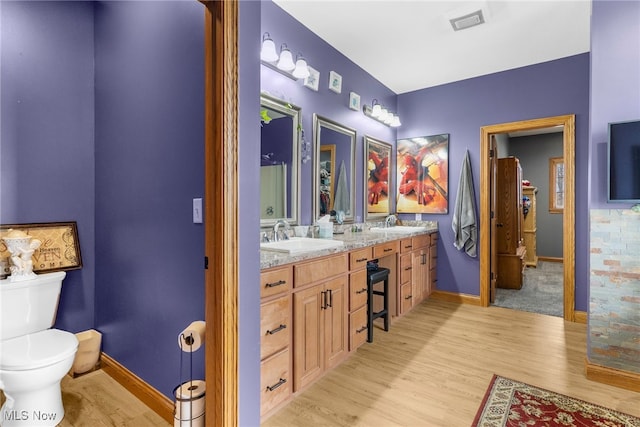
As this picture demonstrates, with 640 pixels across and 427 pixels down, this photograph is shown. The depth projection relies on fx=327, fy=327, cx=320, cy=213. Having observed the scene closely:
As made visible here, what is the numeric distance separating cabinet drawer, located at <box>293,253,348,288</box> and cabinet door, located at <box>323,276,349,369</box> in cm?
7

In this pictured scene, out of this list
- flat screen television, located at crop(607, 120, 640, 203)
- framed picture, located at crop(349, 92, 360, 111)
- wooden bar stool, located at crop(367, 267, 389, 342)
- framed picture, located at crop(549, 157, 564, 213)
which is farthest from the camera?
framed picture, located at crop(549, 157, 564, 213)

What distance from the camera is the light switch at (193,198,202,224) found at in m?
1.45

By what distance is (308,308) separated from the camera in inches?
75.4

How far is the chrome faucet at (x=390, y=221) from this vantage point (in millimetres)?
3957

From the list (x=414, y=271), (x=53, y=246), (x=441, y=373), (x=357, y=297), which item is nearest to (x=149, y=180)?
(x=53, y=246)

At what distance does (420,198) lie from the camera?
4105 mm

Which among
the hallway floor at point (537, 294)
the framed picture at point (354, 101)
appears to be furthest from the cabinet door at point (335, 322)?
the hallway floor at point (537, 294)

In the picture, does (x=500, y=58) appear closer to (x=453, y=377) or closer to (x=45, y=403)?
(x=453, y=377)

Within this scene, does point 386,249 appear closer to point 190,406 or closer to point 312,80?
point 312,80

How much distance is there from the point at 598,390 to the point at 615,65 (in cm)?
203

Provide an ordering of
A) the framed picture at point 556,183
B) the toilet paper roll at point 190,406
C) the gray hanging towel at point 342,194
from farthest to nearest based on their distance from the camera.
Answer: the framed picture at point 556,183 < the gray hanging towel at point 342,194 < the toilet paper roll at point 190,406

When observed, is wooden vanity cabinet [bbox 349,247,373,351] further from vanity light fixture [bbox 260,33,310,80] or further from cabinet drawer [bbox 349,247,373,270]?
vanity light fixture [bbox 260,33,310,80]

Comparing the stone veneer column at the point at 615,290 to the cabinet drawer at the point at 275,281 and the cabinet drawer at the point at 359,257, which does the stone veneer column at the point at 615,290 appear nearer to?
the cabinet drawer at the point at 359,257

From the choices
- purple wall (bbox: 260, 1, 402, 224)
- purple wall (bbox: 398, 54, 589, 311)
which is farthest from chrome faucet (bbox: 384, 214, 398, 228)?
purple wall (bbox: 260, 1, 402, 224)
